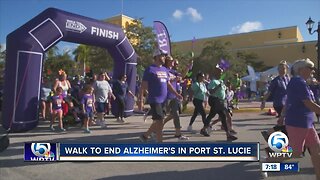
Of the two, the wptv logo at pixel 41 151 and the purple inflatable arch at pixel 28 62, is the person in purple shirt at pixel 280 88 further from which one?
the purple inflatable arch at pixel 28 62

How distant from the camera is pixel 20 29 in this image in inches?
333

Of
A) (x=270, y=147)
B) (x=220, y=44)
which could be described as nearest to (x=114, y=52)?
(x=270, y=147)

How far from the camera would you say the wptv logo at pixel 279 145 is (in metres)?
4.53

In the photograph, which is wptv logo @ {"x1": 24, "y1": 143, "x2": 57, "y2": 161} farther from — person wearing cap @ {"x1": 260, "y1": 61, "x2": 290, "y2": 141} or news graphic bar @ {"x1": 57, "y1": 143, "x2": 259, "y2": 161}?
person wearing cap @ {"x1": 260, "y1": 61, "x2": 290, "y2": 141}

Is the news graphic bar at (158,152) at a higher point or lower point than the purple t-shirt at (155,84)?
lower

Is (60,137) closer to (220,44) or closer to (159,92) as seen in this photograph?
(159,92)

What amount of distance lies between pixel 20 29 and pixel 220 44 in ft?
130

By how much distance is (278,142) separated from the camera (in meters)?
4.71

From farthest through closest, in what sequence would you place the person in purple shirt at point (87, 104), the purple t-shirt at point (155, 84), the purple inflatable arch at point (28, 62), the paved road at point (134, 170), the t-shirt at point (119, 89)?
the t-shirt at point (119, 89) < the person in purple shirt at point (87, 104) < the purple inflatable arch at point (28, 62) < the purple t-shirt at point (155, 84) < the paved road at point (134, 170)

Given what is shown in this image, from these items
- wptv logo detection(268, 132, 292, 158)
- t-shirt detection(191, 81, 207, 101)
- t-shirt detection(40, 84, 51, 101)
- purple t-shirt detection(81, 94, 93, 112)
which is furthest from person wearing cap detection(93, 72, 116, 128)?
wptv logo detection(268, 132, 292, 158)

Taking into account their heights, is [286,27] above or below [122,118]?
above

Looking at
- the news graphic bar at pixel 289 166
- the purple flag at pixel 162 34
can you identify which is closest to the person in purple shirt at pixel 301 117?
the news graphic bar at pixel 289 166

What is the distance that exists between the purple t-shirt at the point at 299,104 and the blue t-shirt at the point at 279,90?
253 cm

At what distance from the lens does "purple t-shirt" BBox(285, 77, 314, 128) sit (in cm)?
411
